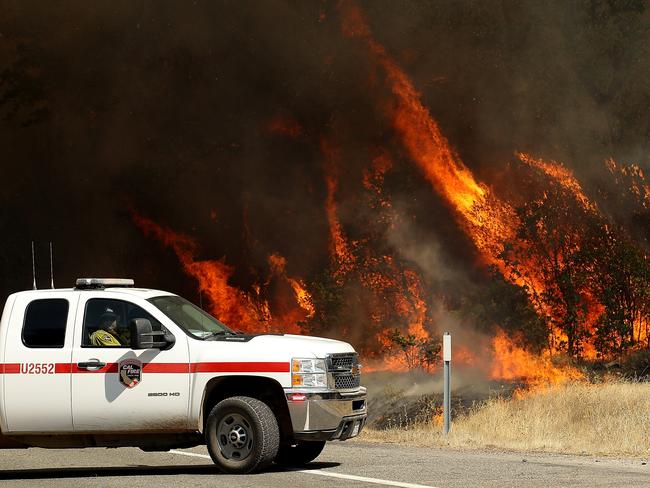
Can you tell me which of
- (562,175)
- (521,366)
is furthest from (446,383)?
(562,175)

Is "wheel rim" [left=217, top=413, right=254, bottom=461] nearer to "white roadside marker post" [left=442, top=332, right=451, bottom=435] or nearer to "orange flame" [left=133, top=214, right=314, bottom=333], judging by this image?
"white roadside marker post" [left=442, top=332, right=451, bottom=435]

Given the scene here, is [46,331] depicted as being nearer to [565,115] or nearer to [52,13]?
[565,115]

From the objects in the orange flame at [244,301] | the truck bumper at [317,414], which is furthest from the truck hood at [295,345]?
the orange flame at [244,301]

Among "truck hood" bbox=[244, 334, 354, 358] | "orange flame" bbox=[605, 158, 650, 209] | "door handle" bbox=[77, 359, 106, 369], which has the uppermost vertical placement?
"orange flame" bbox=[605, 158, 650, 209]

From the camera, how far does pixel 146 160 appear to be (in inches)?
1748

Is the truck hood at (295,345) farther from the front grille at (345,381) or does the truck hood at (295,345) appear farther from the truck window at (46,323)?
the truck window at (46,323)

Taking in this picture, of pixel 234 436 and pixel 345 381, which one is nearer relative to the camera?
pixel 234 436

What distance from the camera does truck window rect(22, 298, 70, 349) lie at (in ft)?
46.4

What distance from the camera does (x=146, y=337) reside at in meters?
13.6

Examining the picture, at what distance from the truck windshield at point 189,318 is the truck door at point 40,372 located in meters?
1.02

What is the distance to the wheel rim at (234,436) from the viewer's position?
1352 cm

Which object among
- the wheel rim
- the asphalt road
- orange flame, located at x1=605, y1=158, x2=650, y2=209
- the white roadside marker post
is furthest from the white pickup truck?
orange flame, located at x1=605, y1=158, x2=650, y2=209

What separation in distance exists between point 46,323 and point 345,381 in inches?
136

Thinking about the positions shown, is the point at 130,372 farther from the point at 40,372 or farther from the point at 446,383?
the point at 446,383
